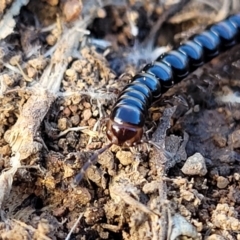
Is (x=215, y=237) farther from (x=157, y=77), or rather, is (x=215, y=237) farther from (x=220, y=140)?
(x=157, y=77)

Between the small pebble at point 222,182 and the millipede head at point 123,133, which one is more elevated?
the millipede head at point 123,133

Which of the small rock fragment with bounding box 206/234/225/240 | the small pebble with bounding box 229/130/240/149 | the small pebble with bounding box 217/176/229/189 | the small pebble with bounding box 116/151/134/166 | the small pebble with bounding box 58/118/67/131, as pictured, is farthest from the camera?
the small pebble with bounding box 229/130/240/149

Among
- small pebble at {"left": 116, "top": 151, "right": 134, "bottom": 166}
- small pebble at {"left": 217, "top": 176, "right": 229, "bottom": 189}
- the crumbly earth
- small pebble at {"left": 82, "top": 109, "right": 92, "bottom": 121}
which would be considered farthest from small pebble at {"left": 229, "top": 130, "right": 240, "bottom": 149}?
small pebble at {"left": 82, "top": 109, "right": 92, "bottom": 121}

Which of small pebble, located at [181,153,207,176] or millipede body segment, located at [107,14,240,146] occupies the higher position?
millipede body segment, located at [107,14,240,146]

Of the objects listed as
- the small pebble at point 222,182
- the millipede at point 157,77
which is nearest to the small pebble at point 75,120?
the millipede at point 157,77

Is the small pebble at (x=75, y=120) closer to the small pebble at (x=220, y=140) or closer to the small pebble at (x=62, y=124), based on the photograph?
the small pebble at (x=62, y=124)

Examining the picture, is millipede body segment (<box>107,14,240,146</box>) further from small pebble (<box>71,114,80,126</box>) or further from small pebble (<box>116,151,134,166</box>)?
small pebble (<box>71,114,80,126</box>)

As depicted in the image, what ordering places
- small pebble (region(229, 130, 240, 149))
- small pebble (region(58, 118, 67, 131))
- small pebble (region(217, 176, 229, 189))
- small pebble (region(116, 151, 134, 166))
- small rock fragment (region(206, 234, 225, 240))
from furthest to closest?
small pebble (region(229, 130, 240, 149)) → small pebble (region(58, 118, 67, 131)) → small pebble (region(217, 176, 229, 189)) → small pebble (region(116, 151, 134, 166)) → small rock fragment (region(206, 234, 225, 240))

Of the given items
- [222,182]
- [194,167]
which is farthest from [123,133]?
[222,182]
